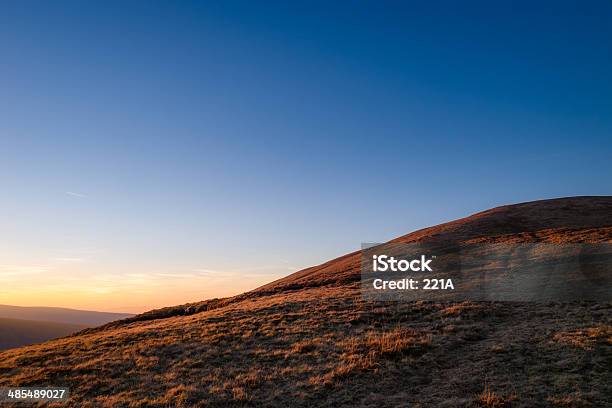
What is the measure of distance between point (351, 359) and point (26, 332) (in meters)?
155

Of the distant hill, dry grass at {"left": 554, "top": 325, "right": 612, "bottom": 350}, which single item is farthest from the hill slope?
the distant hill

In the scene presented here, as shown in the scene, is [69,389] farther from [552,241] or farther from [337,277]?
[552,241]

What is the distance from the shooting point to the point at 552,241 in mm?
36469

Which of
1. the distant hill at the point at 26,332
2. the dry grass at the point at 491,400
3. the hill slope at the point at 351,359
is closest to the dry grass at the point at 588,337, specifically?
the hill slope at the point at 351,359

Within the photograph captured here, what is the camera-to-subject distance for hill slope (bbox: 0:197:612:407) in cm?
1273

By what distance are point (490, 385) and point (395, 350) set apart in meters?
4.35

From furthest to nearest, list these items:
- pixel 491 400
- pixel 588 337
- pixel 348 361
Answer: pixel 348 361
pixel 588 337
pixel 491 400

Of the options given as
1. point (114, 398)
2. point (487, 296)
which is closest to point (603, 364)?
point (487, 296)

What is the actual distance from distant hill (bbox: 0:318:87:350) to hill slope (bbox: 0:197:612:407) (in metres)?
112

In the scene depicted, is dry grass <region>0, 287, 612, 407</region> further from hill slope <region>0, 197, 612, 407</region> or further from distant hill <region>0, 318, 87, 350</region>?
distant hill <region>0, 318, 87, 350</region>

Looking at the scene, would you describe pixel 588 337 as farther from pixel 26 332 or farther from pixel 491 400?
pixel 26 332

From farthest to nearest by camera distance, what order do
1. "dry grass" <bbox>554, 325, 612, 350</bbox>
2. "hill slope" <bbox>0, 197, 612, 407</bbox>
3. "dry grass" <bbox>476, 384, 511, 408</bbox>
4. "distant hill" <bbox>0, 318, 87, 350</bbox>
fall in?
"distant hill" <bbox>0, 318, 87, 350</bbox>, "dry grass" <bbox>554, 325, 612, 350</bbox>, "hill slope" <bbox>0, 197, 612, 407</bbox>, "dry grass" <bbox>476, 384, 511, 408</bbox>

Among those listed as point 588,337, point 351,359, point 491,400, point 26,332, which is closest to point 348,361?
point 351,359

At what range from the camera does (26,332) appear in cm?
13800
